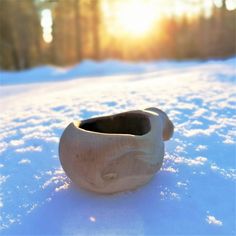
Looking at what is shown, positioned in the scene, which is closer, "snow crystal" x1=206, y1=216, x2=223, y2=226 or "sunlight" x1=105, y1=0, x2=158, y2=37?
"snow crystal" x1=206, y1=216, x2=223, y2=226

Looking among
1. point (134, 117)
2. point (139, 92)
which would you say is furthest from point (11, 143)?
point (139, 92)

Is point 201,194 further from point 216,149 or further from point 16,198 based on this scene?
point 16,198

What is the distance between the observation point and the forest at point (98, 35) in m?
19.9

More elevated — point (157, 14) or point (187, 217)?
point (157, 14)

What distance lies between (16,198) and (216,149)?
1.56 m

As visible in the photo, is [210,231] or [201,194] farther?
[201,194]

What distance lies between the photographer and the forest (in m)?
19.9

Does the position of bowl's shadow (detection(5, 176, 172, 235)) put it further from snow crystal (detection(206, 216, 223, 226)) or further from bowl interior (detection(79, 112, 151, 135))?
bowl interior (detection(79, 112, 151, 135))

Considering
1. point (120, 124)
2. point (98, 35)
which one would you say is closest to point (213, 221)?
point (120, 124)

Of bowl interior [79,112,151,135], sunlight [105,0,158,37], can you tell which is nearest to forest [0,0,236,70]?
sunlight [105,0,158,37]

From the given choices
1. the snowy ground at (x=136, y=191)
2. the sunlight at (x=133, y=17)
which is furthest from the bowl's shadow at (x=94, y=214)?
the sunlight at (x=133, y=17)

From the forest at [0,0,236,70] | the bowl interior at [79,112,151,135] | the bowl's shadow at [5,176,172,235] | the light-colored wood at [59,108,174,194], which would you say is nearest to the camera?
the bowl's shadow at [5,176,172,235]

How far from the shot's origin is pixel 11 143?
3156 millimetres

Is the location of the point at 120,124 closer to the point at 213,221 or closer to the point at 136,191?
the point at 136,191
